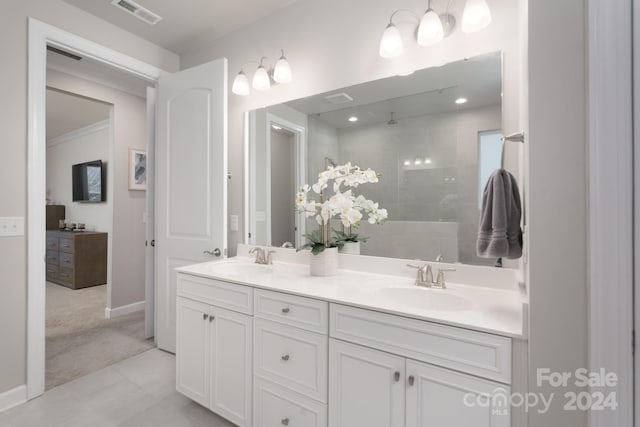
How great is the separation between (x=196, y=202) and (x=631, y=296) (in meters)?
2.31

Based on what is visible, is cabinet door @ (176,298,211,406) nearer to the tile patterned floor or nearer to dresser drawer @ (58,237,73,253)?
the tile patterned floor

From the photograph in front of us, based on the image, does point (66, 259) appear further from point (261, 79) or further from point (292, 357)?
point (292, 357)

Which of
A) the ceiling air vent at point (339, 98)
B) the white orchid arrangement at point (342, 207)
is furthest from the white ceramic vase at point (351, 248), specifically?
the ceiling air vent at point (339, 98)

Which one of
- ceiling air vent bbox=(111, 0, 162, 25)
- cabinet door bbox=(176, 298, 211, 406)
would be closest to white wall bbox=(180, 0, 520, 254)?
ceiling air vent bbox=(111, 0, 162, 25)

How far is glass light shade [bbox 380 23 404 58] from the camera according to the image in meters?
1.58

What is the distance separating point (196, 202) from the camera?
89.5 inches

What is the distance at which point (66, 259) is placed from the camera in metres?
4.42

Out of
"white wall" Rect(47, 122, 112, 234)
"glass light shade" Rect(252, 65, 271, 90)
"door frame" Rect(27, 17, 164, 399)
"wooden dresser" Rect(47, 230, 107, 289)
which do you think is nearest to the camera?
"door frame" Rect(27, 17, 164, 399)

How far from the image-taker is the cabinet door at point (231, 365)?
1.51 metres

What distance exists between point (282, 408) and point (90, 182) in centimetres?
492

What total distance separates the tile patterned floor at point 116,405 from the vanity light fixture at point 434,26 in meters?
2.23

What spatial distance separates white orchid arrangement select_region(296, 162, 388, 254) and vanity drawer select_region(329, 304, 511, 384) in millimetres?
537

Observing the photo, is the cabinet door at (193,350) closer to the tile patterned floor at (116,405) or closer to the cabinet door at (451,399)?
the tile patterned floor at (116,405)

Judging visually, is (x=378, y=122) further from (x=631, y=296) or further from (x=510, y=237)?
Result: (x=631, y=296)
